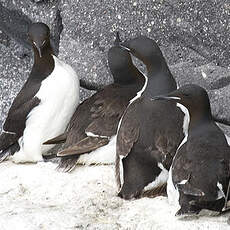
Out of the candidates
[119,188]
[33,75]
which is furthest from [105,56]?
[119,188]

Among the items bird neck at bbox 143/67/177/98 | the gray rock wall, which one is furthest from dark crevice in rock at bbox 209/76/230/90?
bird neck at bbox 143/67/177/98

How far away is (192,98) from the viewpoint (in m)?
5.65

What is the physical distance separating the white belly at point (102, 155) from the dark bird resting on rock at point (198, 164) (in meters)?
0.82

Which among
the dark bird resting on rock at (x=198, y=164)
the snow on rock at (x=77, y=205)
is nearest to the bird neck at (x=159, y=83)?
the dark bird resting on rock at (x=198, y=164)

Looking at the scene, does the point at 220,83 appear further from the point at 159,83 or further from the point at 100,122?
the point at 100,122

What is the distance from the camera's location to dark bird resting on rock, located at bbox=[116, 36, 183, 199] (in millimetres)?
5719

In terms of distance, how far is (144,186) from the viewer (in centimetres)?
574

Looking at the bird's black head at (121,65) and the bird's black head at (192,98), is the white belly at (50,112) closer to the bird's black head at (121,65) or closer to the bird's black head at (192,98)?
the bird's black head at (121,65)

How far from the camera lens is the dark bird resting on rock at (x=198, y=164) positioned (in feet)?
17.2

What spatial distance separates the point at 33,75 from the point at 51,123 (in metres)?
0.37

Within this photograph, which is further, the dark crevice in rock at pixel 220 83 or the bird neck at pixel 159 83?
the dark crevice in rock at pixel 220 83

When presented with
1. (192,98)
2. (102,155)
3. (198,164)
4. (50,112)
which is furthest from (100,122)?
(198,164)

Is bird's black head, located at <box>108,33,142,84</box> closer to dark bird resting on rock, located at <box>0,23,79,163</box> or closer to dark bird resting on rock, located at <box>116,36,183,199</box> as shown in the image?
dark bird resting on rock, located at <box>0,23,79,163</box>

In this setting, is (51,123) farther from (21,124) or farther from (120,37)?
(120,37)
